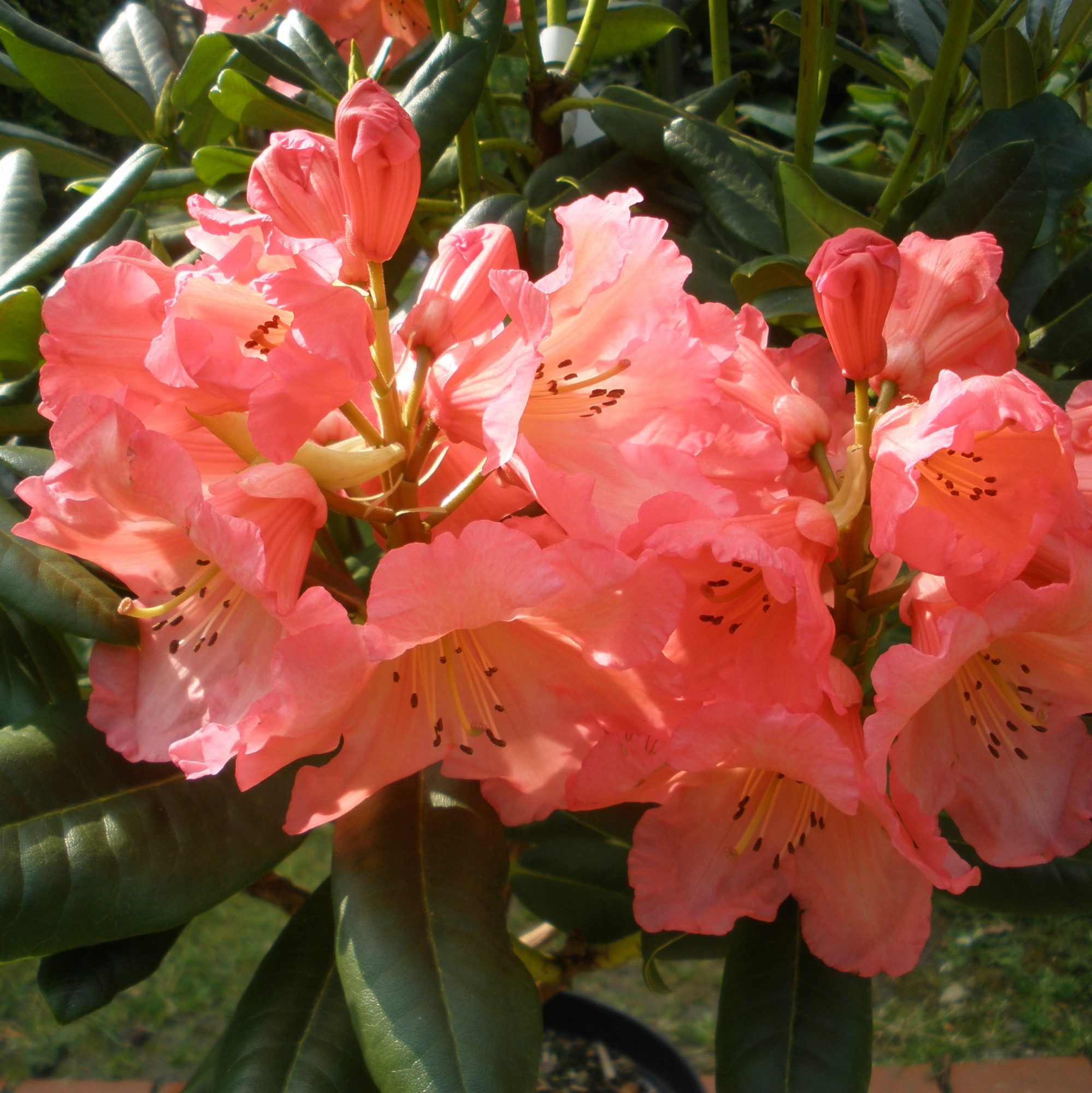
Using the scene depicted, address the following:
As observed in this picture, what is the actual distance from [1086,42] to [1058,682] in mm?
1103

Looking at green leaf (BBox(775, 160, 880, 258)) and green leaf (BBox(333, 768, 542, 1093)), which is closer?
green leaf (BBox(333, 768, 542, 1093))

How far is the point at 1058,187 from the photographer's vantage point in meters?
0.86

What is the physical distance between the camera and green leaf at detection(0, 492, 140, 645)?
2.11 feet

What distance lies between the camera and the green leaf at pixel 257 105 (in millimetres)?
874

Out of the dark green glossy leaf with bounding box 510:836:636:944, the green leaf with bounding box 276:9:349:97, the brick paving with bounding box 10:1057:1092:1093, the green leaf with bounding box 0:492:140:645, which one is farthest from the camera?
the brick paving with bounding box 10:1057:1092:1093

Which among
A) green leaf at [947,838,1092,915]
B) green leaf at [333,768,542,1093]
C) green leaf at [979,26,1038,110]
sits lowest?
green leaf at [947,838,1092,915]

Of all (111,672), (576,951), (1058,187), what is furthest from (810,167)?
(576,951)

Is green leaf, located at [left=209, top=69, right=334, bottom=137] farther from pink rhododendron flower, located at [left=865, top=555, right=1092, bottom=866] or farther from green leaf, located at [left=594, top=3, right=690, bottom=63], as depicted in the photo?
pink rhododendron flower, located at [left=865, top=555, right=1092, bottom=866]

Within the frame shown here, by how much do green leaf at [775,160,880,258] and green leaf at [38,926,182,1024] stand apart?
71 cm

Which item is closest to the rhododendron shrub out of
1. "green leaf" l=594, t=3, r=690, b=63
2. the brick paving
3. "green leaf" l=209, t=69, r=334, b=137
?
"green leaf" l=209, t=69, r=334, b=137

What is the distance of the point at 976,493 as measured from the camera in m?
0.63

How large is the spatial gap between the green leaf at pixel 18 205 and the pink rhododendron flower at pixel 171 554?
36 centimetres

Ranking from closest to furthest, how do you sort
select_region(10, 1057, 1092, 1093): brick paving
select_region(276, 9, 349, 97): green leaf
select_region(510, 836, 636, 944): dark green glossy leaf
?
select_region(276, 9, 349, 97): green leaf, select_region(510, 836, 636, 944): dark green glossy leaf, select_region(10, 1057, 1092, 1093): brick paving

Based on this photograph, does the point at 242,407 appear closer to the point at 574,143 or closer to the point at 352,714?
the point at 352,714
